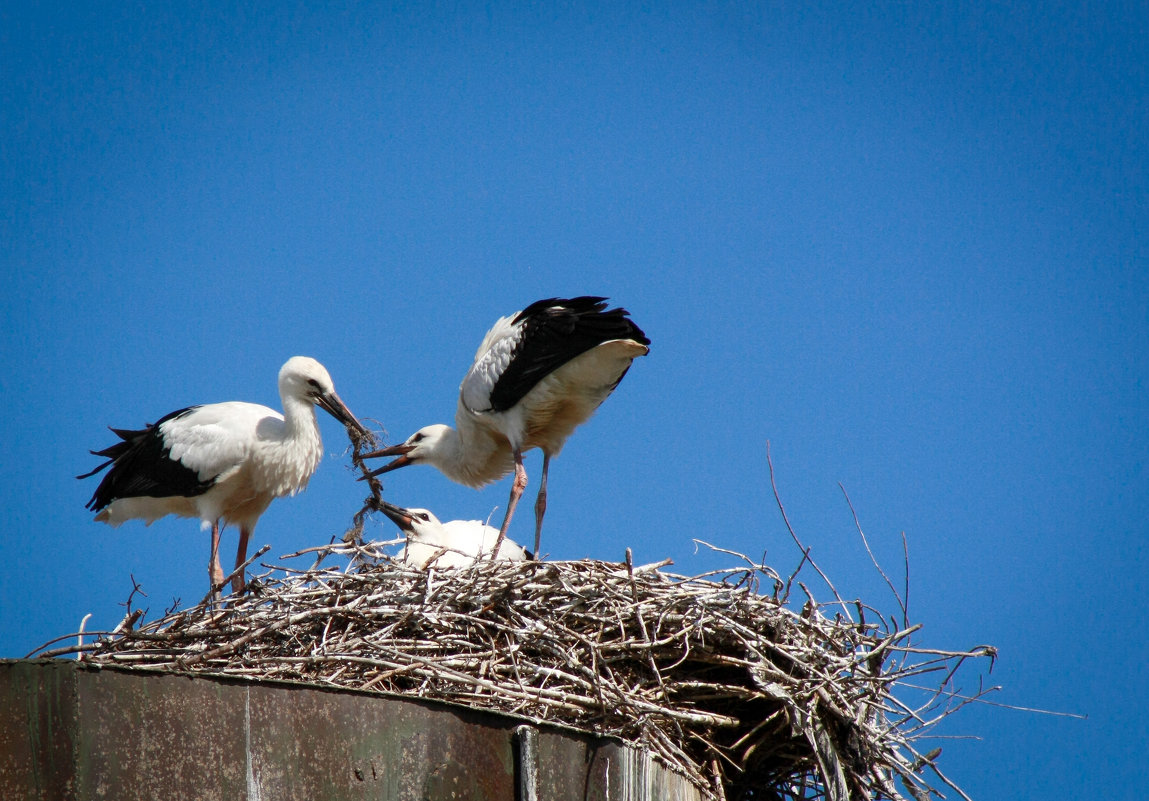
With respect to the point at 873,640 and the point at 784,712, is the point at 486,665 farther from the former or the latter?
the point at 873,640

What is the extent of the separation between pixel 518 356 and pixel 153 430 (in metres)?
2.21

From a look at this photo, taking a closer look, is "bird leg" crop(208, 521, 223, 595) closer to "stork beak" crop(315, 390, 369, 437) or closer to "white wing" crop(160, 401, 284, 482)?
"white wing" crop(160, 401, 284, 482)

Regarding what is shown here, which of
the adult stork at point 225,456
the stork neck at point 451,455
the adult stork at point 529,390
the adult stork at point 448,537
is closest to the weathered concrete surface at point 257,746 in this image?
the adult stork at point 448,537

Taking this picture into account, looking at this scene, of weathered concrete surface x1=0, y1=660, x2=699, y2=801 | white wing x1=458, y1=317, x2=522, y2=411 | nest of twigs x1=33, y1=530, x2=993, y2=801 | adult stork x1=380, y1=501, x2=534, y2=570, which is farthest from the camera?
white wing x1=458, y1=317, x2=522, y2=411

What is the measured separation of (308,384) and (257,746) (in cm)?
385

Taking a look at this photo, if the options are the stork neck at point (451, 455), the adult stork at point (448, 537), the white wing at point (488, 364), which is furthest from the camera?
the stork neck at point (451, 455)

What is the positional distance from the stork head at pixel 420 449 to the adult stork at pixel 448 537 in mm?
463

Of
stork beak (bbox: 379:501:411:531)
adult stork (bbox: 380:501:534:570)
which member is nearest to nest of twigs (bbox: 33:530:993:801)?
adult stork (bbox: 380:501:534:570)

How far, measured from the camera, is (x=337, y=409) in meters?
6.95

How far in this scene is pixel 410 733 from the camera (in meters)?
3.39

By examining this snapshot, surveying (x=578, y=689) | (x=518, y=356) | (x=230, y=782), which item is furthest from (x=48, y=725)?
(x=518, y=356)

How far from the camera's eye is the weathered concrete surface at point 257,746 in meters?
2.96

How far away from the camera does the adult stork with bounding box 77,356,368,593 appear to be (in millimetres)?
6699

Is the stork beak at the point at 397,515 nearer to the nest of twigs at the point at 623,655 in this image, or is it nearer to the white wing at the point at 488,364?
the white wing at the point at 488,364
